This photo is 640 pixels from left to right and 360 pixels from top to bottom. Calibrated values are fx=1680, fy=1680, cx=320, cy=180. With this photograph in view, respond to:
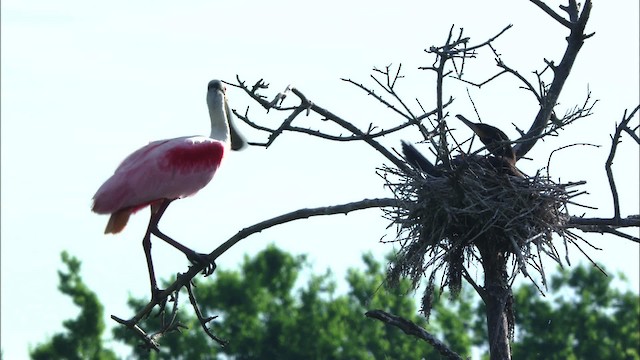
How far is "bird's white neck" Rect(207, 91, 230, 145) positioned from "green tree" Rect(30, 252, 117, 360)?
29.1 meters

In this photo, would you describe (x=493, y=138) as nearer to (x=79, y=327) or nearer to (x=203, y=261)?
(x=203, y=261)

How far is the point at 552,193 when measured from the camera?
12.5m

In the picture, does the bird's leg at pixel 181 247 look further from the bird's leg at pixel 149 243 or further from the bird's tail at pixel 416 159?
the bird's tail at pixel 416 159

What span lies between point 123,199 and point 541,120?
128 inches

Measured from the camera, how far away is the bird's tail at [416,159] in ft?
42.6

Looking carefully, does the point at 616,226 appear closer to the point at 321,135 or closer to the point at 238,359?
the point at 321,135

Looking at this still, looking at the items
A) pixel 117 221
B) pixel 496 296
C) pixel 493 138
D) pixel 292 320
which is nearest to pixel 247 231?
pixel 117 221

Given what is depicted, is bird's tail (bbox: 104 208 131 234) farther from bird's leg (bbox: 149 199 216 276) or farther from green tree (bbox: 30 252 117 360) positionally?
green tree (bbox: 30 252 117 360)

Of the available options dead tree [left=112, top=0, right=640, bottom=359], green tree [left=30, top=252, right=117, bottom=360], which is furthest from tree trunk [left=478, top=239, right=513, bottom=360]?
green tree [left=30, top=252, right=117, bottom=360]

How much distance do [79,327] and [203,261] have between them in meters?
31.3

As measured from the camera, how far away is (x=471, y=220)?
40.7 feet

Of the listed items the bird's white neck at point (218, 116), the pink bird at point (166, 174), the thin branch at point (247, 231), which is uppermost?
the bird's white neck at point (218, 116)

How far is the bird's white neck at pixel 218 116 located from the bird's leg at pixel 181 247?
763mm

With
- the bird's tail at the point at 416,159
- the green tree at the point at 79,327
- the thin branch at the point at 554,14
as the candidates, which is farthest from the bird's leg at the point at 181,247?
the green tree at the point at 79,327
